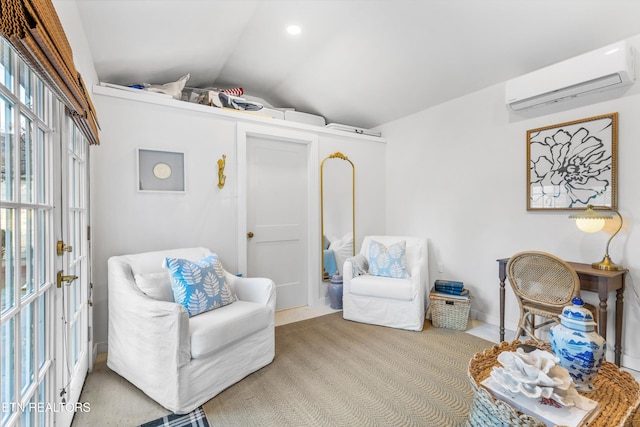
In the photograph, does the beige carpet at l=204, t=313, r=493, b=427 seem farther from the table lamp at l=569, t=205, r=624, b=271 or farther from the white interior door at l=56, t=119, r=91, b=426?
the table lamp at l=569, t=205, r=624, b=271

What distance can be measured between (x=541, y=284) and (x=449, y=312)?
0.86m

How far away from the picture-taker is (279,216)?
3.47 meters

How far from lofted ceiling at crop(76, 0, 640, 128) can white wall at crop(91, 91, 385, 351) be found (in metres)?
0.52

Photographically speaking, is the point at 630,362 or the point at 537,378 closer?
the point at 537,378

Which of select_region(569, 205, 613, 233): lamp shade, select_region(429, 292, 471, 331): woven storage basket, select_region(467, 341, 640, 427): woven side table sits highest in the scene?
select_region(569, 205, 613, 233): lamp shade

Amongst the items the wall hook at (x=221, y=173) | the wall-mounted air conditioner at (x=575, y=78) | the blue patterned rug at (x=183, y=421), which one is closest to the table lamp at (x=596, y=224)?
the wall-mounted air conditioner at (x=575, y=78)

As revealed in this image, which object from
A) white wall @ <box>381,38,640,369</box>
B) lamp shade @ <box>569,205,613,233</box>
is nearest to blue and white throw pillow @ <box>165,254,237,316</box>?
white wall @ <box>381,38,640,369</box>

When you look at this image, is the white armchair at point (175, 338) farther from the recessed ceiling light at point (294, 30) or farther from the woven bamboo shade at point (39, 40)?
the recessed ceiling light at point (294, 30)

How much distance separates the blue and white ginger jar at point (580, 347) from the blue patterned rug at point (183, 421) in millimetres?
1719

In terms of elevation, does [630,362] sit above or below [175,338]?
below

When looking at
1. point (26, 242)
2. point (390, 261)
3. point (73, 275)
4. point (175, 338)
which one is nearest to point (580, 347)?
point (175, 338)

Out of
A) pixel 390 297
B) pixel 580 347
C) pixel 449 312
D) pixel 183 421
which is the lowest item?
pixel 183 421

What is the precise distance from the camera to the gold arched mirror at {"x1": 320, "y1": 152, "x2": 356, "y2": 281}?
367 cm

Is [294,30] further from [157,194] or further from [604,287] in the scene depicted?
[604,287]
